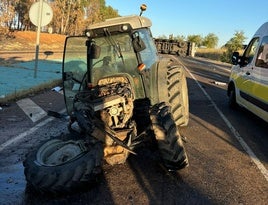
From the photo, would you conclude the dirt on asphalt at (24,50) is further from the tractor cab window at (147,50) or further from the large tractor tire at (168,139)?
the large tractor tire at (168,139)

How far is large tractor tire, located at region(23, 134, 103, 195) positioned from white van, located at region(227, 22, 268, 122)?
4093mm

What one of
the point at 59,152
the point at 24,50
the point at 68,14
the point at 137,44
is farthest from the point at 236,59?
the point at 68,14

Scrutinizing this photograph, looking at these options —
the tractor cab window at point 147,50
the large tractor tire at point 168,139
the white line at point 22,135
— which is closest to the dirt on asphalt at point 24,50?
the white line at point 22,135

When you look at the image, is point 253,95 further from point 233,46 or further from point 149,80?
point 233,46

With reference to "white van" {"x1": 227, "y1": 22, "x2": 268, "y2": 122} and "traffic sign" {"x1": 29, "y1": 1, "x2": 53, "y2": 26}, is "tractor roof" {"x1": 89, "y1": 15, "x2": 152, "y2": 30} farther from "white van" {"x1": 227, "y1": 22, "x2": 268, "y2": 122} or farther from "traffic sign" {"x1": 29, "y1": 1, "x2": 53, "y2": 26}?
"traffic sign" {"x1": 29, "y1": 1, "x2": 53, "y2": 26}

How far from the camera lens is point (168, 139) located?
4953 millimetres

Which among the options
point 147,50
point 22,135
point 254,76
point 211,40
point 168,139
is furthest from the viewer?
point 211,40

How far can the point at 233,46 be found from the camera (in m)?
72.0

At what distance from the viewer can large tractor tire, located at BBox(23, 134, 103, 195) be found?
443 cm

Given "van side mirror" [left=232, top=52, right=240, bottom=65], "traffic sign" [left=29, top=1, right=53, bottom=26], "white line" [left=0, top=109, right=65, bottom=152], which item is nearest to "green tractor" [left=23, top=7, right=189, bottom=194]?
"white line" [left=0, top=109, right=65, bottom=152]

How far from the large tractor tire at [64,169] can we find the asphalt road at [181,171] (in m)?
0.14

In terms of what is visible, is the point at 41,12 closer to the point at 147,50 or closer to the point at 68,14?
the point at 147,50

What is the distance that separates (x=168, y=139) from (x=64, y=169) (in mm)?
1327

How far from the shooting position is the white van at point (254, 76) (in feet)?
25.6
